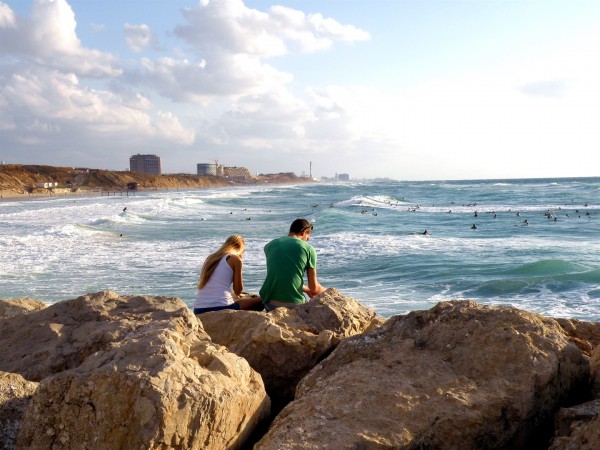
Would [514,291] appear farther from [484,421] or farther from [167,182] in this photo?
[167,182]

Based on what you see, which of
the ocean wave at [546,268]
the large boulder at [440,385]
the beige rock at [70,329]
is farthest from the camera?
the ocean wave at [546,268]

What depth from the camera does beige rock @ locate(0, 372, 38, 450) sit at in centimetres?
278

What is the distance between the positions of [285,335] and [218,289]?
6.08 ft

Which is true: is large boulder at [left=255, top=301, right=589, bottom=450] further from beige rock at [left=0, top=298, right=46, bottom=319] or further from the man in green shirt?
beige rock at [left=0, top=298, right=46, bottom=319]

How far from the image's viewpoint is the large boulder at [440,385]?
8.34ft

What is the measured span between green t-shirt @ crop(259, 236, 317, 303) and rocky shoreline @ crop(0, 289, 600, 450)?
170 centimetres

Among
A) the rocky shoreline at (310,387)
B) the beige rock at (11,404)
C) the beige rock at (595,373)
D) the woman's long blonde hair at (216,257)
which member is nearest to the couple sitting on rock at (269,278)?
the woman's long blonde hair at (216,257)

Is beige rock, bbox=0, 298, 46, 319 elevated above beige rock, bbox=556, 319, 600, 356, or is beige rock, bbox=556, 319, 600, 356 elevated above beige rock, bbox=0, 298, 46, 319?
beige rock, bbox=0, 298, 46, 319

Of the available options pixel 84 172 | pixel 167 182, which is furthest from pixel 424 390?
pixel 167 182

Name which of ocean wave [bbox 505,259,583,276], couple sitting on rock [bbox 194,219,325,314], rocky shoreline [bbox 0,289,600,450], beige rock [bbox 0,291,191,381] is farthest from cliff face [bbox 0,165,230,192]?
rocky shoreline [bbox 0,289,600,450]

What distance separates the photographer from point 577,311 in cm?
980

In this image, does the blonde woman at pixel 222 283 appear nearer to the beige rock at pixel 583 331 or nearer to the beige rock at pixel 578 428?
the beige rock at pixel 583 331

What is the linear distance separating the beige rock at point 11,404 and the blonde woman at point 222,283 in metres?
2.49

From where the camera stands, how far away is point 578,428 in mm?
2457
